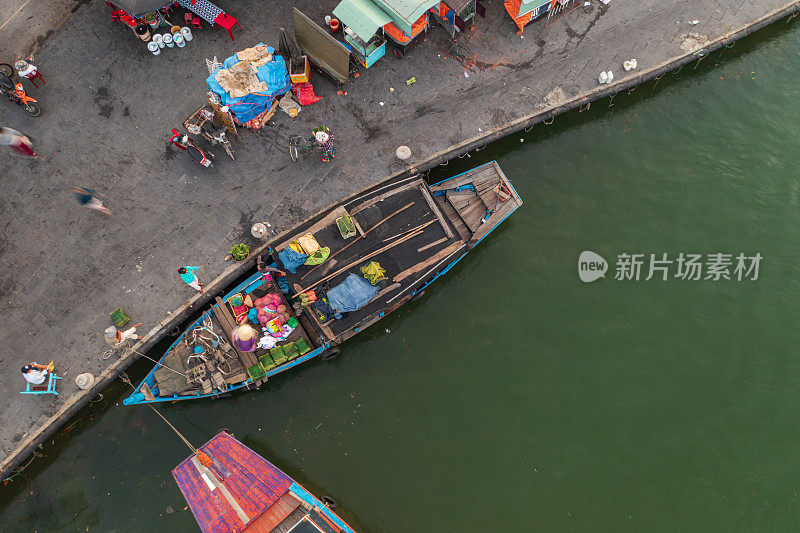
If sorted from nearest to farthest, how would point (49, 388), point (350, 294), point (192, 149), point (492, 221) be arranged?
1. point (350, 294)
2. point (49, 388)
3. point (492, 221)
4. point (192, 149)

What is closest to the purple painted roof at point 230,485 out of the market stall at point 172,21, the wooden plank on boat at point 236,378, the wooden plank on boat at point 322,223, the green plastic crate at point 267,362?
the wooden plank on boat at point 236,378

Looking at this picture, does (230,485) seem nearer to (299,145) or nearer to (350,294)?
(350,294)

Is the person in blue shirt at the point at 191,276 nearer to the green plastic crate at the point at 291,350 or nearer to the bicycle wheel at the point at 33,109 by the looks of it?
the green plastic crate at the point at 291,350

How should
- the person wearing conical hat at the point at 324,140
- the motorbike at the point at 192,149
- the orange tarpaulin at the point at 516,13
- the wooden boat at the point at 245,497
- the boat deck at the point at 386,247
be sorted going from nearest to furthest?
the wooden boat at the point at 245,497 < the boat deck at the point at 386,247 < the motorbike at the point at 192,149 < the person wearing conical hat at the point at 324,140 < the orange tarpaulin at the point at 516,13

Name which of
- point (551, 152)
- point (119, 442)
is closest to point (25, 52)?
point (119, 442)

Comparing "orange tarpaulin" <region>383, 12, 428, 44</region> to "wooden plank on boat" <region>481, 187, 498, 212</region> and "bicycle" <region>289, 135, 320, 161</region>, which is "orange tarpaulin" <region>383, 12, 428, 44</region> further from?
"wooden plank on boat" <region>481, 187, 498, 212</region>

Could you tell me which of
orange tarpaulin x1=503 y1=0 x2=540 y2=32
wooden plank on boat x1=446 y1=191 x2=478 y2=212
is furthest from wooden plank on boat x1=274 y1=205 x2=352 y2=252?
orange tarpaulin x1=503 y1=0 x2=540 y2=32

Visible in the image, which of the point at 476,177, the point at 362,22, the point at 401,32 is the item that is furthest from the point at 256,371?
the point at 401,32

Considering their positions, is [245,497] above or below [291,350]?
below
